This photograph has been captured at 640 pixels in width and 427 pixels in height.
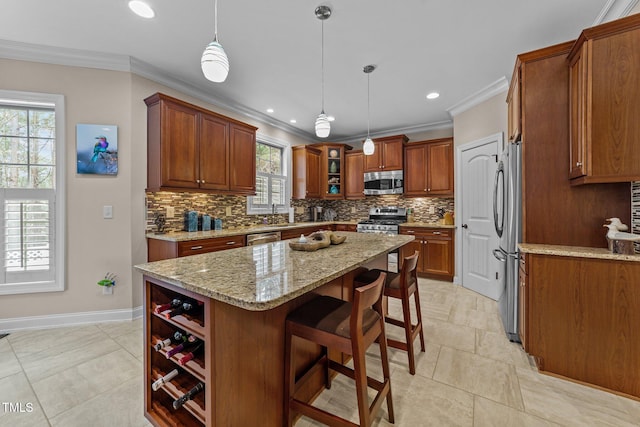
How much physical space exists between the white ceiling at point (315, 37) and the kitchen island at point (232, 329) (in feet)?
6.55

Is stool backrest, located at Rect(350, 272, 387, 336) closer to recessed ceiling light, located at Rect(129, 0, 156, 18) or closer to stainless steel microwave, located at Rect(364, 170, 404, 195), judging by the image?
recessed ceiling light, located at Rect(129, 0, 156, 18)

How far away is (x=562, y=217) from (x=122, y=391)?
341cm

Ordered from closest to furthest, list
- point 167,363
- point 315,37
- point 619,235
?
point 167,363, point 619,235, point 315,37

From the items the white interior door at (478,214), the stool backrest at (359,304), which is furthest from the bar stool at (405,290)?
the white interior door at (478,214)

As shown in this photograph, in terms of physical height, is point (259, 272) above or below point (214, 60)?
below

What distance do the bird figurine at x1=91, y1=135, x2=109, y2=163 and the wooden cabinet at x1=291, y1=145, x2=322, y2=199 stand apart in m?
3.03

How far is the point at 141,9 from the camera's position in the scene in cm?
213

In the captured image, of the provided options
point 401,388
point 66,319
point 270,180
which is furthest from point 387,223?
point 66,319

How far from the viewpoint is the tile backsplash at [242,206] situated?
10.6 ft

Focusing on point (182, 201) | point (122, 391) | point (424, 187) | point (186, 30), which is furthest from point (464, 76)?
point (122, 391)

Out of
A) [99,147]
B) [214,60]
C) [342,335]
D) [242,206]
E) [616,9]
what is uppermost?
[616,9]

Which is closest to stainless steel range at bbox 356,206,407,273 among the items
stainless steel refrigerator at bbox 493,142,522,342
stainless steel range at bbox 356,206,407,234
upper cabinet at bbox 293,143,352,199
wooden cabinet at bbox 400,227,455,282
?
stainless steel range at bbox 356,206,407,234

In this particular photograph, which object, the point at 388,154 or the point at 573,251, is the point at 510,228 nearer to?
the point at 573,251

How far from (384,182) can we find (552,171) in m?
3.05
